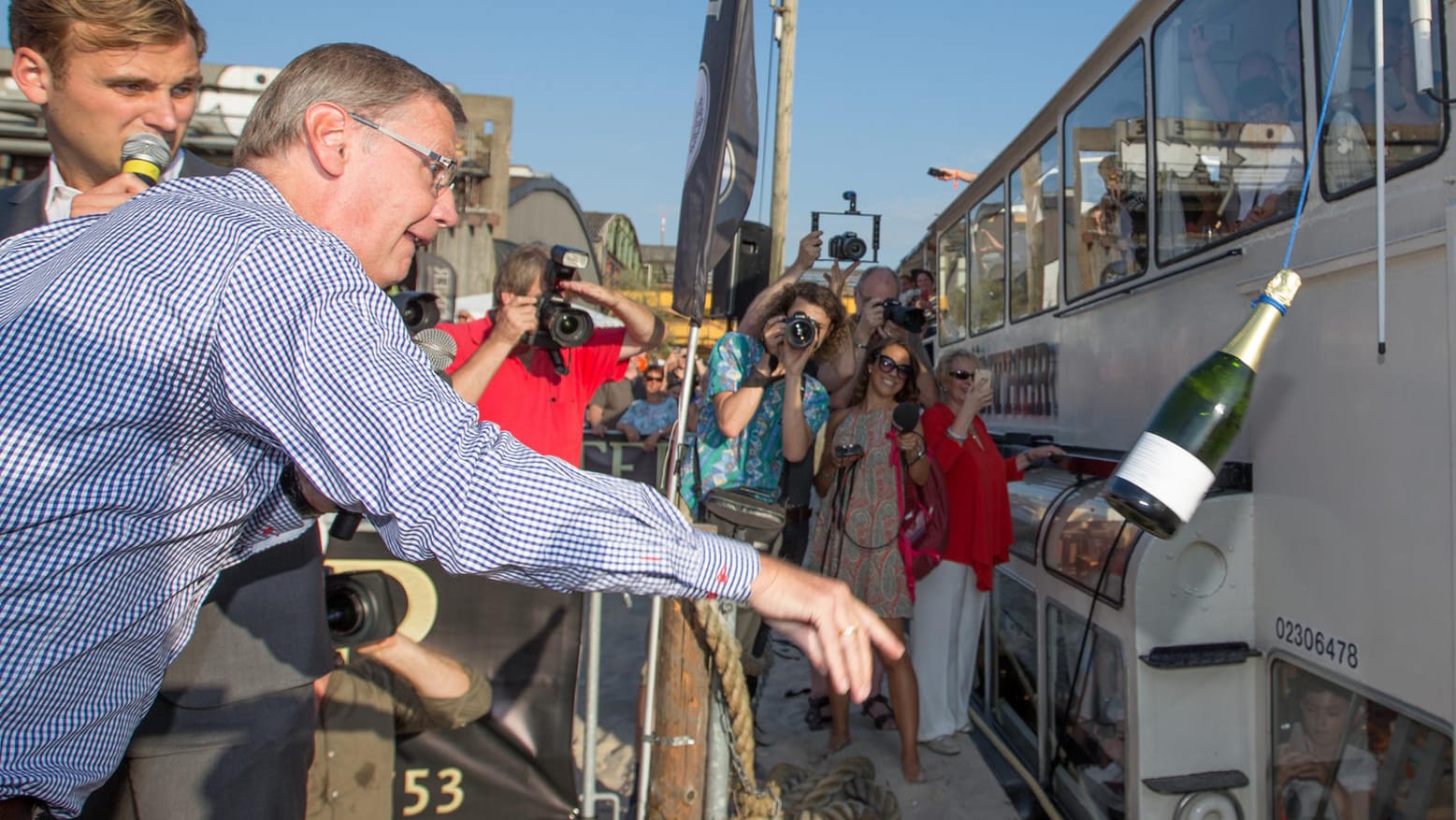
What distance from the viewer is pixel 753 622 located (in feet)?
11.7

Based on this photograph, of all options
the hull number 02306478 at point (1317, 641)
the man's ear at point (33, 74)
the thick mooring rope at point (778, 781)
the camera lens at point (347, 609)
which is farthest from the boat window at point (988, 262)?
the man's ear at point (33, 74)

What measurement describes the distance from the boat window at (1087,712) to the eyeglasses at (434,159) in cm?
245

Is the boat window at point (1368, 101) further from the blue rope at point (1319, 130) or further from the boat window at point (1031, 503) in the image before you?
the boat window at point (1031, 503)

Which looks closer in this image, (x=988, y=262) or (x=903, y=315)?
(x=903, y=315)

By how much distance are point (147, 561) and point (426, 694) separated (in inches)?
76.4

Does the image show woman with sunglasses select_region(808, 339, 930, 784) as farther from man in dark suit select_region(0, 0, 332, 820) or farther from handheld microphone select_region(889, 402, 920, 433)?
man in dark suit select_region(0, 0, 332, 820)

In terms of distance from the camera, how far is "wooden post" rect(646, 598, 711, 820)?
2758 mm

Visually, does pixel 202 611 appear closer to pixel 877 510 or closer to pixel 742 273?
pixel 877 510

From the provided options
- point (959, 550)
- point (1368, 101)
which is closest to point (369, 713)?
point (959, 550)

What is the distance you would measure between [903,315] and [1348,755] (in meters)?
2.77

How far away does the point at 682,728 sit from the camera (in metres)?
2.76

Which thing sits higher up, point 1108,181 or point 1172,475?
point 1108,181

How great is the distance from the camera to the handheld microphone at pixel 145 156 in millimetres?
1790

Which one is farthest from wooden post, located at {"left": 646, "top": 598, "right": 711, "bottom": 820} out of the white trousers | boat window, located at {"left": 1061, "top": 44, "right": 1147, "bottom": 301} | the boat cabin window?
boat window, located at {"left": 1061, "top": 44, "right": 1147, "bottom": 301}
